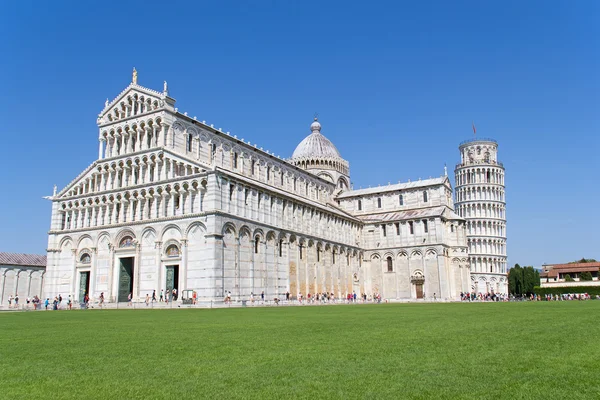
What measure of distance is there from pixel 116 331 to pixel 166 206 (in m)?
32.4

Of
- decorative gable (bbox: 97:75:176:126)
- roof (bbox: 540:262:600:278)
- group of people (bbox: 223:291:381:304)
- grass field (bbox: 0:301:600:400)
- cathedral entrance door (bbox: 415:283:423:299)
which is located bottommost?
grass field (bbox: 0:301:600:400)

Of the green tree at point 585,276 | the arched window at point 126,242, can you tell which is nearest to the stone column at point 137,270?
the arched window at point 126,242

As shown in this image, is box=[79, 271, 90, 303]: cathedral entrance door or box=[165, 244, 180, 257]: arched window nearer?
box=[165, 244, 180, 257]: arched window

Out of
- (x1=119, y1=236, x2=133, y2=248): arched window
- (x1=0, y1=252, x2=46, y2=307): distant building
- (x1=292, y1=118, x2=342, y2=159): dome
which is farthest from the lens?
(x1=292, y1=118, x2=342, y2=159): dome

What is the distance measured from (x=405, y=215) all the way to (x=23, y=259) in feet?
165

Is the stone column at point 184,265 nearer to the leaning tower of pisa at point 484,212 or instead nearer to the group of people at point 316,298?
the group of people at point 316,298

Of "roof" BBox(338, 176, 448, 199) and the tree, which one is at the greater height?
"roof" BBox(338, 176, 448, 199)

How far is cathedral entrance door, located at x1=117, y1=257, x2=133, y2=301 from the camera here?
159 ft

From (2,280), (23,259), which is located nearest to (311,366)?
(2,280)

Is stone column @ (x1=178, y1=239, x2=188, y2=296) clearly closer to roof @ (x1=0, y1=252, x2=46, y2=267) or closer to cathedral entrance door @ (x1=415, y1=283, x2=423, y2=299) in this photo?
roof @ (x1=0, y1=252, x2=46, y2=267)

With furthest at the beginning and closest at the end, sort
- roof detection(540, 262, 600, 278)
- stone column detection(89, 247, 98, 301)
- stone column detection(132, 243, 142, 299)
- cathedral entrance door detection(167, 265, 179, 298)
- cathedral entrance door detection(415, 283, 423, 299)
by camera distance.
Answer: roof detection(540, 262, 600, 278) < cathedral entrance door detection(415, 283, 423, 299) < stone column detection(89, 247, 98, 301) < stone column detection(132, 243, 142, 299) < cathedral entrance door detection(167, 265, 179, 298)

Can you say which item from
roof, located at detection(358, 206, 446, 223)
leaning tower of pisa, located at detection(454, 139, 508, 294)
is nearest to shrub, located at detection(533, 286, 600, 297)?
leaning tower of pisa, located at detection(454, 139, 508, 294)

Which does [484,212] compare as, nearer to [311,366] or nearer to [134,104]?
[134,104]

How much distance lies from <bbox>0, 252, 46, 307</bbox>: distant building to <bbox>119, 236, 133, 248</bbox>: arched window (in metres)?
18.5
